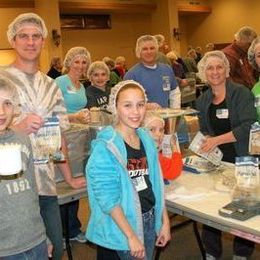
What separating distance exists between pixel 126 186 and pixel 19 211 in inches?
18.7

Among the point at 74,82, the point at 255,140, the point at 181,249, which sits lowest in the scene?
the point at 181,249

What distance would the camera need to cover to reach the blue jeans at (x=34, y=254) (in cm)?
163

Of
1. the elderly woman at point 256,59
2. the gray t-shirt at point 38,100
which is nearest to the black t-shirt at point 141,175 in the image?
the gray t-shirt at point 38,100

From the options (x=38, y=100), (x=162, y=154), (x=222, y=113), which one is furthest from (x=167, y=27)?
(x=38, y=100)

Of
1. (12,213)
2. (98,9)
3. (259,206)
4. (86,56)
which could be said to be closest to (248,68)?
(86,56)

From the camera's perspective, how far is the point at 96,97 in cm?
411

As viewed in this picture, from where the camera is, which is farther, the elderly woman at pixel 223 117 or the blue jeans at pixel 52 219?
the elderly woman at pixel 223 117

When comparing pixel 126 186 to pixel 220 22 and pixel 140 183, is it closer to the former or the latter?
pixel 140 183

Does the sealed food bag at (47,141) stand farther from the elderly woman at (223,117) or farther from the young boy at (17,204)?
the elderly woman at (223,117)

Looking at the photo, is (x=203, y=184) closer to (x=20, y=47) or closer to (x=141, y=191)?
(x=141, y=191)

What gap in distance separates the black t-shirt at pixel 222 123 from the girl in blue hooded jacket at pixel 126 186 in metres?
0.87

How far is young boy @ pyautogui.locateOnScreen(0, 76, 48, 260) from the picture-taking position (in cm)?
160

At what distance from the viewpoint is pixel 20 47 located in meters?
2.12

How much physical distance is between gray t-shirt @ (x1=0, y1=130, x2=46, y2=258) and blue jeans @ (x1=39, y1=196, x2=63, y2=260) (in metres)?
0.44
